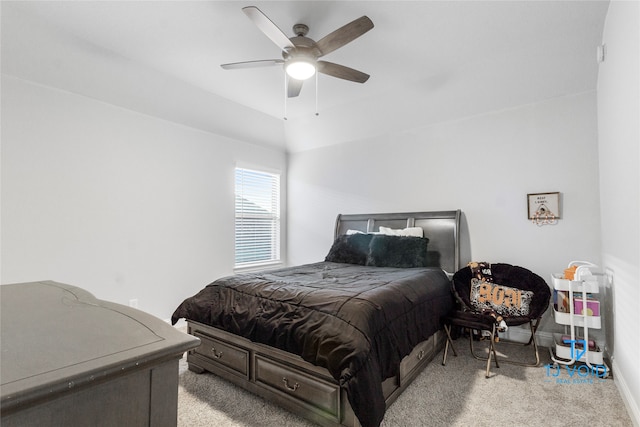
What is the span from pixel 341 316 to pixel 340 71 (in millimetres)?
1910

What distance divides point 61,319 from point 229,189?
3.68 metres

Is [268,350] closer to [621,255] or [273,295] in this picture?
[273,295]

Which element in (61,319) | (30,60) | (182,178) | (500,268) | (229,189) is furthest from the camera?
(229,189)

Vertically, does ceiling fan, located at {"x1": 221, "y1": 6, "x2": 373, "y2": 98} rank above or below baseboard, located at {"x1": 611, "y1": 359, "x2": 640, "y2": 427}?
above

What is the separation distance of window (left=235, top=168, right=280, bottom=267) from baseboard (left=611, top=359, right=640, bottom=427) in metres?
4.06

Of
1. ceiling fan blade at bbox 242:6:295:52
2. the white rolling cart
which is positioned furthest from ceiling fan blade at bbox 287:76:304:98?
the white rolling cart

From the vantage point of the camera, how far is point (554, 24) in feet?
8.12

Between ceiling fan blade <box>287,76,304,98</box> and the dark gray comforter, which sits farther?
ceiling fan blade <box>287,76,304,98</box>

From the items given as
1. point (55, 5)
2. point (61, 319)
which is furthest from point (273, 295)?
point (55, 5)

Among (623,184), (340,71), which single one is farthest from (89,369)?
(623,184)

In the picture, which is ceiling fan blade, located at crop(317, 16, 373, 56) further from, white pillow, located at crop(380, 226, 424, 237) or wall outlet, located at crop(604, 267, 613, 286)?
wall outlet, located at crop(604, 267, 613, 286)

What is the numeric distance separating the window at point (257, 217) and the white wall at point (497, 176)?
3.18 ft

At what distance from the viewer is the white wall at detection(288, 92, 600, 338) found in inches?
122

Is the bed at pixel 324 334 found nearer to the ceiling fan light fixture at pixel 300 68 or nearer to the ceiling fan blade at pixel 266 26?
the ceiling fan light fixture at pixel 300 68
